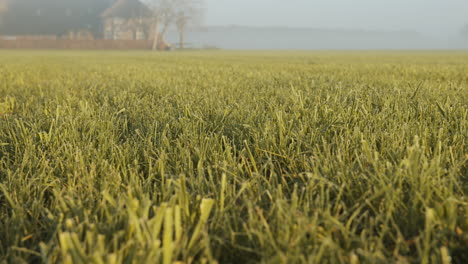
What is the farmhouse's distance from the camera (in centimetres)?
7456

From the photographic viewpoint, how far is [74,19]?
8525 cm

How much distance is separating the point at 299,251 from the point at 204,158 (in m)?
0.78

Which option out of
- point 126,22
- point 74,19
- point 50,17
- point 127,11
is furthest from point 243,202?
point 50,17

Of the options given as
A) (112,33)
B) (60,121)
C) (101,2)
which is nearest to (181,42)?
(112,33)

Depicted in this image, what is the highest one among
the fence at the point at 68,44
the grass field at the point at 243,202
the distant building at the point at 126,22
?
the distant building at the point at 126,22

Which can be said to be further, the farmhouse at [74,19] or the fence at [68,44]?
the farmhouse at [74,19]

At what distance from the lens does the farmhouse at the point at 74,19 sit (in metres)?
74.6

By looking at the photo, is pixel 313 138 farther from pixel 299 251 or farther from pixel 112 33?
pixel 112 33

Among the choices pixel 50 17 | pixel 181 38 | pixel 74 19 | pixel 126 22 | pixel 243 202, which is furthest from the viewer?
pixel 74 19

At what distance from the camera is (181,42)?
234 ft

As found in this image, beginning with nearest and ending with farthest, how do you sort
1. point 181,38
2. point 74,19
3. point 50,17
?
point 181,38
point 50,17
point 74,19

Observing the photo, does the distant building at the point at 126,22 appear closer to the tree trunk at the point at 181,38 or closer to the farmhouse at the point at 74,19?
the farmhouse at the point at 74,19

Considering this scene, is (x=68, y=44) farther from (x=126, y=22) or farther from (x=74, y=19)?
(x=74, y=19)

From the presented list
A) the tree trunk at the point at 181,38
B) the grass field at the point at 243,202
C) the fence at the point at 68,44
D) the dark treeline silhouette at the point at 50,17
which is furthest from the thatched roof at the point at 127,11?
the grass field at the point at 243,202
